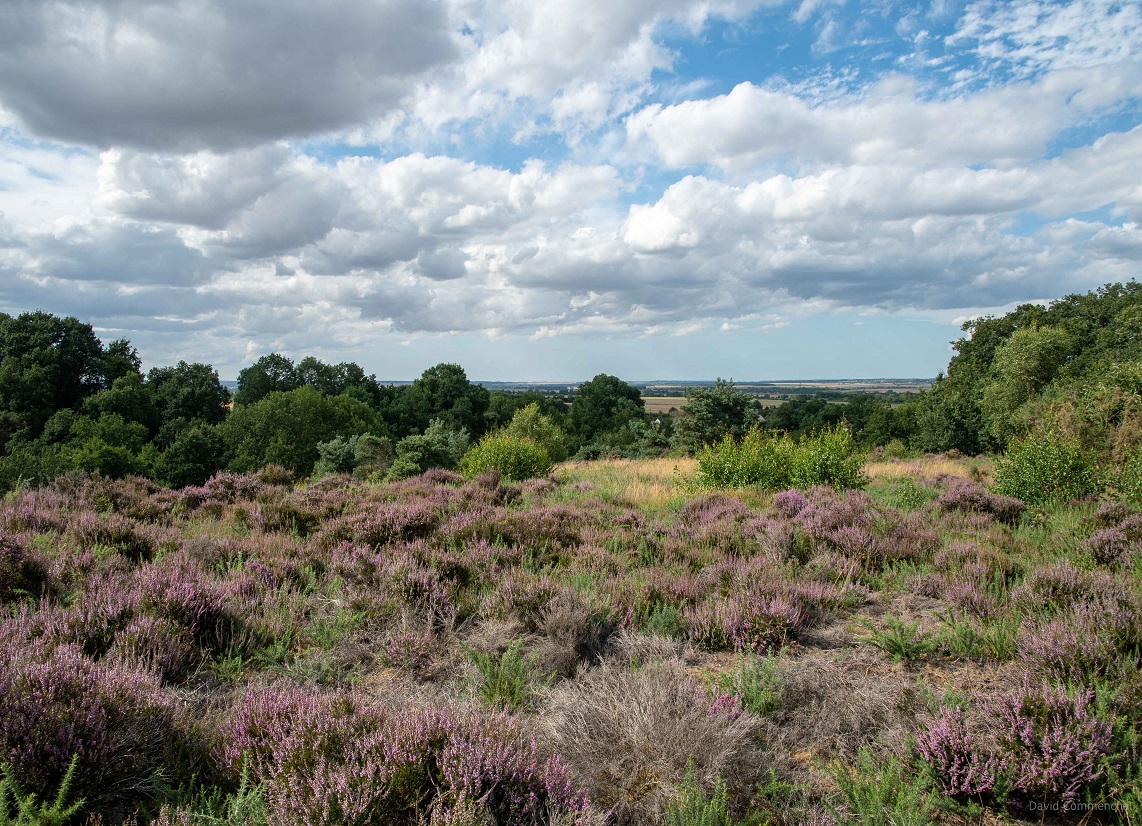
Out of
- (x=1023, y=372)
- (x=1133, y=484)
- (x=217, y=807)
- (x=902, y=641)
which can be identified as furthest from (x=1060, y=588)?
(x=1023, y=372)

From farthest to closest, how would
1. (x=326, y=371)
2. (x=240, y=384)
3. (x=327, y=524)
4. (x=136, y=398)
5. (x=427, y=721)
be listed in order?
(x=326, y=371), (x=240, y=384), (x=136, y=398), (x=327, y=524), (x=427, y=721)

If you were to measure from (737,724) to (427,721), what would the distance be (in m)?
1.60

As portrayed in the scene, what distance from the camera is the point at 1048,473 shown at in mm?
10492

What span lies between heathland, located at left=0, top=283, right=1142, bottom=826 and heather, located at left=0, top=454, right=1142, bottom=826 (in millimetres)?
21

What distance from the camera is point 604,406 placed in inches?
3120

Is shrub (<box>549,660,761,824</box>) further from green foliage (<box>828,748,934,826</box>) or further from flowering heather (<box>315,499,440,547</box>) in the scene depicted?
flowering heather (<box>315,499,440,547</box>)

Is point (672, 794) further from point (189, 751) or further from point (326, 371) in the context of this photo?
point (326, 371)

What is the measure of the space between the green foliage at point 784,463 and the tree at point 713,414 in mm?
16566

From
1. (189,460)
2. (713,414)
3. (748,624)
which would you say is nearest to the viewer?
(748,624)

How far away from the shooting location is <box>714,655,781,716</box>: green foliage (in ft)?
11.5

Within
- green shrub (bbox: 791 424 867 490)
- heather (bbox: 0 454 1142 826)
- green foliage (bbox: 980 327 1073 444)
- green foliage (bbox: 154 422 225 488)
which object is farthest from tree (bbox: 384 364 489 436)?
heather (bbox: 0 454 1142 826)

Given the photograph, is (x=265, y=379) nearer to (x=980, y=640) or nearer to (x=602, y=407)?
(x=602, y=407)

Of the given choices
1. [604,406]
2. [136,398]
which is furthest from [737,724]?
[604,406]

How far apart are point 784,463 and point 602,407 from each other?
65.6 m
